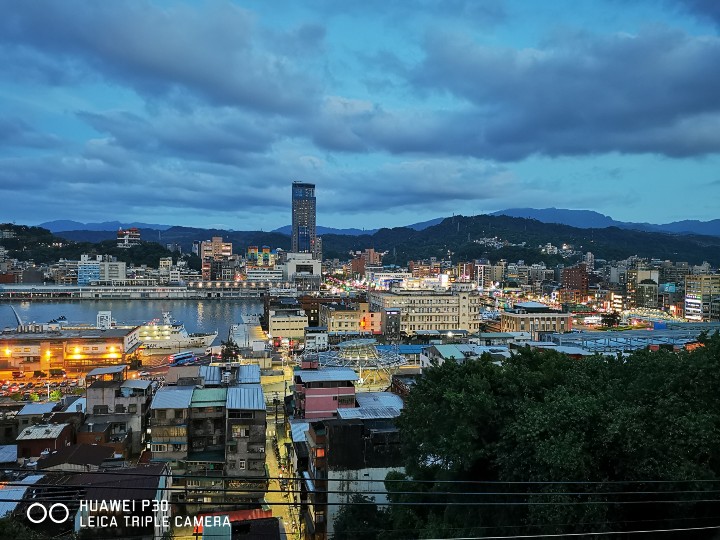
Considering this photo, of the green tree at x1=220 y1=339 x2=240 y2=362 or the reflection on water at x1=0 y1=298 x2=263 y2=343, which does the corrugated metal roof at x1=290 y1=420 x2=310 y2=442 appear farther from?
the reflection on water at x1=0 y1=298 x2=263 y2=343

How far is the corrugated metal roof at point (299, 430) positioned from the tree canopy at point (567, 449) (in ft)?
6.68

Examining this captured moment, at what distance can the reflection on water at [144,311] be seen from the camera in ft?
80.1

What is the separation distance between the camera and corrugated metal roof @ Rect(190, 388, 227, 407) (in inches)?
252

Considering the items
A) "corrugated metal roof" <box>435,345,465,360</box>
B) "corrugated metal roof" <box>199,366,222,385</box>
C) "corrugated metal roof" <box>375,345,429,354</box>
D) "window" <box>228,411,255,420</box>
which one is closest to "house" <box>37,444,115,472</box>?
"window" <box>228,411,255,420</box>

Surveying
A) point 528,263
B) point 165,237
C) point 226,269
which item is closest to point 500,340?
point 226,269

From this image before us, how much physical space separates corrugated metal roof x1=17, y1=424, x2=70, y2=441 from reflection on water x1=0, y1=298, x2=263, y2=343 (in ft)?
46.6

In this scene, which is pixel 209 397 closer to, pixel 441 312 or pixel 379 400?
pixel 379 400

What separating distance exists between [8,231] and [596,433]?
6036 centimetres

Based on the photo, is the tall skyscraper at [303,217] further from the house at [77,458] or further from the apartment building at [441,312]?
the house at [77,458]

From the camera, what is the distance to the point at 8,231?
51.9 meters

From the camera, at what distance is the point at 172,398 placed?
647 centimetres

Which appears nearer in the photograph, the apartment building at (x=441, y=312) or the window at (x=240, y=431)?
the window at (x=240, y=431)

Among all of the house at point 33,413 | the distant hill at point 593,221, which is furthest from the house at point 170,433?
the distant hill at point 593,221

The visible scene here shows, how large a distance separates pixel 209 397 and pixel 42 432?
191 cm
